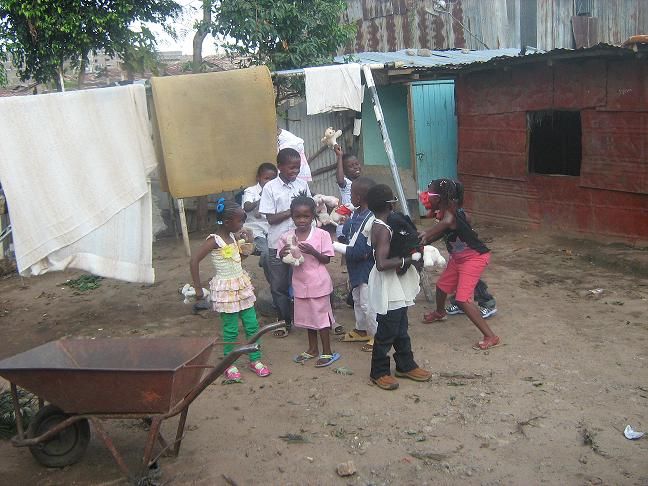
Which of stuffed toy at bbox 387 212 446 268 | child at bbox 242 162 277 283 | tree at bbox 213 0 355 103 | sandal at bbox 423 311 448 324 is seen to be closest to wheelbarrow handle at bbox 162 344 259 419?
stuffed toy at bbox 387 212 446 268

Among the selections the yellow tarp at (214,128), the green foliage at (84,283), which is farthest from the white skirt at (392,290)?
the green foliage at (84,283)

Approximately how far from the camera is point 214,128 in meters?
5.56

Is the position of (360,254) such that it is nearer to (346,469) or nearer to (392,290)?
(392,290)

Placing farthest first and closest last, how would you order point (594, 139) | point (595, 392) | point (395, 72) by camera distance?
point (395, 72) < point (594, 139) < point (595, 392)

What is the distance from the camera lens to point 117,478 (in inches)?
150

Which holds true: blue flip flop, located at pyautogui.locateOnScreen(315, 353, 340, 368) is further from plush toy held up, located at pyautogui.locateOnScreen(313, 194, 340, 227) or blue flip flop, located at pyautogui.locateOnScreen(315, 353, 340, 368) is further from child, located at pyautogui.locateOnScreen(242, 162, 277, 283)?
plush toy held up, located at pyautogui.locateOnScreen(313, 194, 340, 227)

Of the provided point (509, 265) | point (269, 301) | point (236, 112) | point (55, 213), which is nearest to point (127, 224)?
point (55, 213)

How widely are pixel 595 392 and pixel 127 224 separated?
3804 millimetres

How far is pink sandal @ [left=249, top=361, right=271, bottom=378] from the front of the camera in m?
5.22

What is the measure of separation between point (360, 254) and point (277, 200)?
0.95 meters

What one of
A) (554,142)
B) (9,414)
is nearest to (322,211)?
(9,414)

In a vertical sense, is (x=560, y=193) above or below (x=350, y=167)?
below

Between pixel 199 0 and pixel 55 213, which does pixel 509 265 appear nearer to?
pixel 55 213

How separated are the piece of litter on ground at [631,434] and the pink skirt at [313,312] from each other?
7.37 feet
